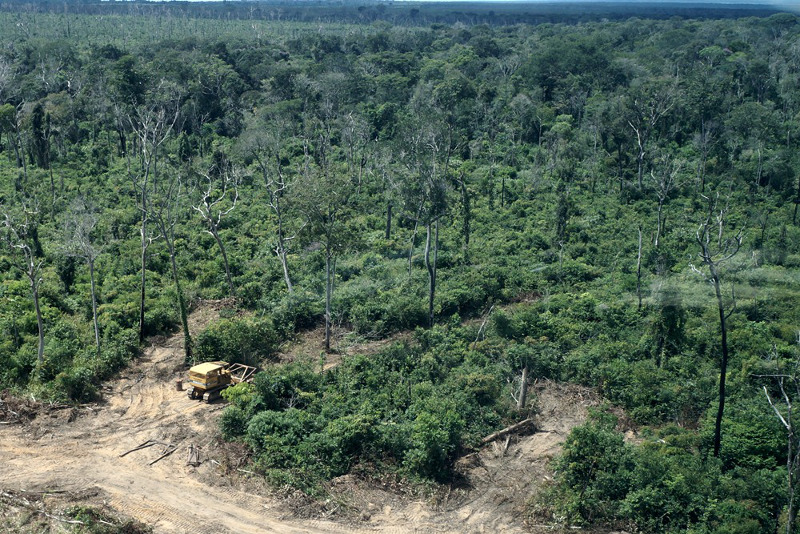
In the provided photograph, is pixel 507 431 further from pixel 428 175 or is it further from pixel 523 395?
pixel 428 175

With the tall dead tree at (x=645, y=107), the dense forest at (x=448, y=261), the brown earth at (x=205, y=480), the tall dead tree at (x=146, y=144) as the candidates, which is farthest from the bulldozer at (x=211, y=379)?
the tall dead tree at (x=645, y=107)

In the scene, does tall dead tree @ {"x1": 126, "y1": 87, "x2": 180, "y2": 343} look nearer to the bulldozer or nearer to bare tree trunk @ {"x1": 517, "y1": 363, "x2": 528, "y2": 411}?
the bulldozer

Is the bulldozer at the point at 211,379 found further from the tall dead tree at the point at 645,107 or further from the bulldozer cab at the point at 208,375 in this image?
the tall dead tree at the point at 645,107

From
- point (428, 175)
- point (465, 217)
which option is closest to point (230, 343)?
point (428, 175)

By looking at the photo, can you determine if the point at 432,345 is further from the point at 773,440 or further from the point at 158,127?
the point at 158,127

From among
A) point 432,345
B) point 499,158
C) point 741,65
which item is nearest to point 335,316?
point 432,345
